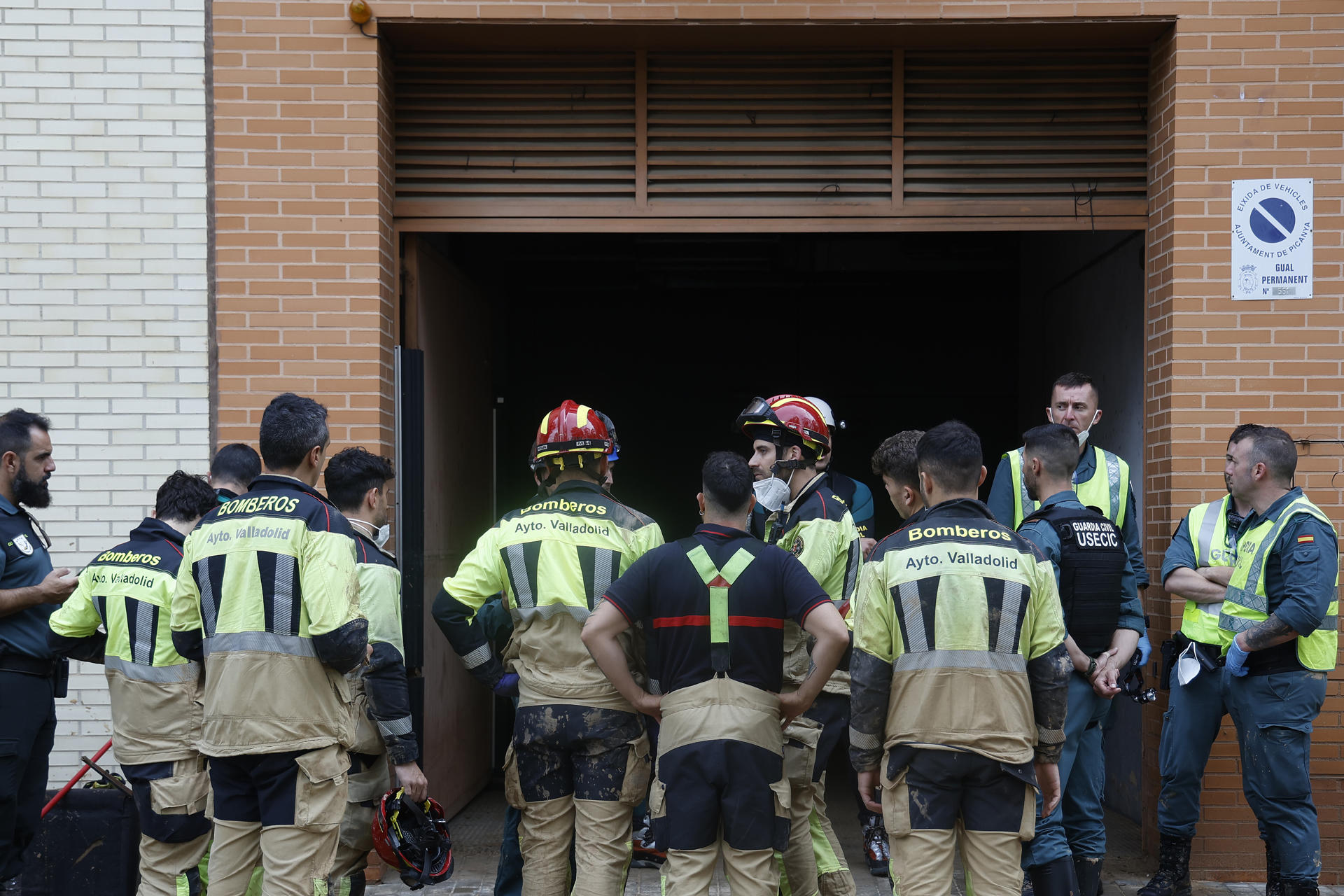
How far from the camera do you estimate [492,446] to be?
8328mm

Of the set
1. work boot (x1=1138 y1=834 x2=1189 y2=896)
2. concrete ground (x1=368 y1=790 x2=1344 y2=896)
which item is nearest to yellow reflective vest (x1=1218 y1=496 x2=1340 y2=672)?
work boot (x1=1138 y1=834 x2=1189 y2=896)

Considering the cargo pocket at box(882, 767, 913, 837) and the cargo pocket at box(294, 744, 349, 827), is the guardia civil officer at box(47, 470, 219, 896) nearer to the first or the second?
the cargo pocket at box(294, 744, 349, 827)

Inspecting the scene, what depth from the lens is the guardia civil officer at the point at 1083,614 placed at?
4.54 m

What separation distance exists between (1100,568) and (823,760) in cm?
141

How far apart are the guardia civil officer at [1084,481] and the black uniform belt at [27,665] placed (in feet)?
13.5

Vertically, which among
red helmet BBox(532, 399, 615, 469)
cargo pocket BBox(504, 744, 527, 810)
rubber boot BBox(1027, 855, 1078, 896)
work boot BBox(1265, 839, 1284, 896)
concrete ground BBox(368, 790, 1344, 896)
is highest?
red helmet BBox(532, 399, 615, 469)

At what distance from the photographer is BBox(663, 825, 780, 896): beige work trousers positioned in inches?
144

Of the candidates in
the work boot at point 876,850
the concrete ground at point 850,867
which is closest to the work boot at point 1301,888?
the concrete ground at point 850,867

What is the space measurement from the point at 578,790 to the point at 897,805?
3.95 ft

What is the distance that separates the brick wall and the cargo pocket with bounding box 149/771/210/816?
137cm

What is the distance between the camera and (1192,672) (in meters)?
4.95

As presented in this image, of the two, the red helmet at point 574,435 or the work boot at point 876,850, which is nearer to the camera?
the red helmet at point 574,435

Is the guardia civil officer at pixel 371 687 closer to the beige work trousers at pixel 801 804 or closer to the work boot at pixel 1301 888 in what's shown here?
the beige work trousers at pixel 801 804

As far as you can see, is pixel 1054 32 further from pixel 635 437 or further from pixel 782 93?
pixel 635 437
